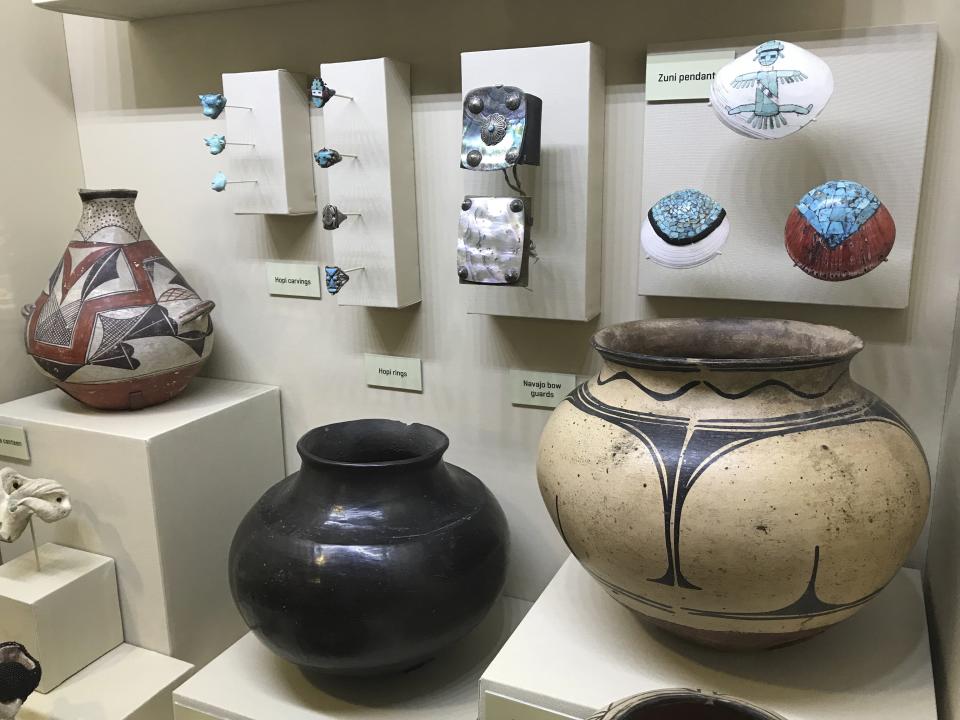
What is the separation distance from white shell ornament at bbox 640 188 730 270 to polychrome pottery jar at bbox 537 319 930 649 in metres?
0.17

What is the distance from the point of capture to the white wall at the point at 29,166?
143 centimetres

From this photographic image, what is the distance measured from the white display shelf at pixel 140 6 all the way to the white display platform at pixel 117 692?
103cm

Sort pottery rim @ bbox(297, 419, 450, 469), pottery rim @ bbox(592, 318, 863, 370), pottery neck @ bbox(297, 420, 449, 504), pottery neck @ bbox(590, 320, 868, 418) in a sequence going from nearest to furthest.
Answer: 1. pottery neck @ bbox(590, 320, 868, 418)
2. pottery rim @ bbox(592, 318, 863, 370)
3. pottery neck @ bbox(297, 420, 449, 504)
4. pottery rim @ bbox(297, 419, 450, 469)

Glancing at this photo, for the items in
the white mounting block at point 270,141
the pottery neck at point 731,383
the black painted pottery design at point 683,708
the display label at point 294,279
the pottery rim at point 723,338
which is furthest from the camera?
the display label at point 294,279

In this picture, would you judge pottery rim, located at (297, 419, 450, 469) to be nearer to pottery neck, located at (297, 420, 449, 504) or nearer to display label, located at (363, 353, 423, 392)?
pottery neck, located at (297, 420, 449, 504)

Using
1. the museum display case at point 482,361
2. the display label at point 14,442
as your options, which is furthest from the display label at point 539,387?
the display label at point 14,442

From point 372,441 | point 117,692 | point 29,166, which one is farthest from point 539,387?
point 29,166

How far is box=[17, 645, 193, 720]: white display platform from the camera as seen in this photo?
3.73ft

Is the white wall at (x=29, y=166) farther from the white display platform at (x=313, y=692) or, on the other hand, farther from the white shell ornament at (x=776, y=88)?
the white shell ornament at (x=776, y=88)

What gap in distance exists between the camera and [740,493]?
2.30 ft

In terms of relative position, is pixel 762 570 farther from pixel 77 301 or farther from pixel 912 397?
pixel 77 301

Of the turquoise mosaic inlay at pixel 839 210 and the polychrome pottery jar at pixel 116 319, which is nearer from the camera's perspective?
the turquoise mosaic inlay at pixel 839 210

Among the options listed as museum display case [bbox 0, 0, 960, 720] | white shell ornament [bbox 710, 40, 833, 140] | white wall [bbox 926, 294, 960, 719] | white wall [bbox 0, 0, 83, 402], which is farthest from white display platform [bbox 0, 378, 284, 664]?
white wall [bbox 926, 294, 960, 719]

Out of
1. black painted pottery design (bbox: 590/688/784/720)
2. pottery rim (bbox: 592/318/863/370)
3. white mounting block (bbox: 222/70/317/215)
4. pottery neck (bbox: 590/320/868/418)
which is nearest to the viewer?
black painted pottery design (bbox: 590/688/784/720)
